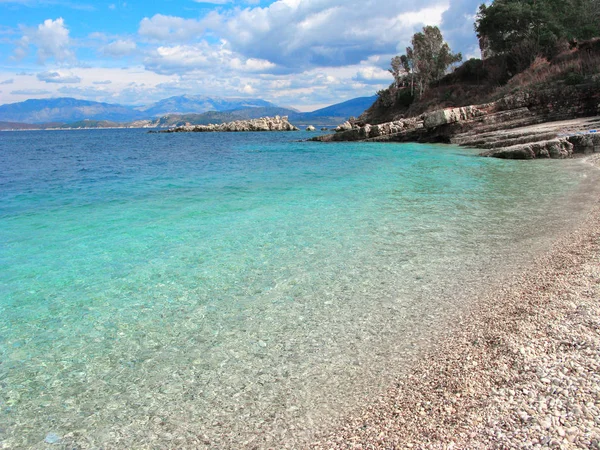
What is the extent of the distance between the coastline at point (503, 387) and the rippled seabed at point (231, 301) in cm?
41

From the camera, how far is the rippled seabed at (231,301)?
4887 mm

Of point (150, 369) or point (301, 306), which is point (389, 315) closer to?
point (301, 306)

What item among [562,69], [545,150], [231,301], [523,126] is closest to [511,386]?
[231,301]

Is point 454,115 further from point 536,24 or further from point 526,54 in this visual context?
point 536,24

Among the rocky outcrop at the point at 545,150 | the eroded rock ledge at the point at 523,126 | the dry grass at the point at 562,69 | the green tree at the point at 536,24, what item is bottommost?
the rocky outcrop at the point at 545,150

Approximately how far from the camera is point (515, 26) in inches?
2311

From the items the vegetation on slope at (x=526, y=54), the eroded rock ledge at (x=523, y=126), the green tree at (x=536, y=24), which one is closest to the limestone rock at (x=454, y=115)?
the eroded rock ledge at (x=523, y=126)

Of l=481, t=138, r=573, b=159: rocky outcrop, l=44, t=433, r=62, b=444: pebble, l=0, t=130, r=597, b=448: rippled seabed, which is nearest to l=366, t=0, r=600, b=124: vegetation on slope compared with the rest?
l=481, t=138, r=573, b=159: rocky outcrop

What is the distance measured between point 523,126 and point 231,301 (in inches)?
1500

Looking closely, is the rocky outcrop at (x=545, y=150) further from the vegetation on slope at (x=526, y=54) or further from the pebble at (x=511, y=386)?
the pebble at (x=511, y=386)

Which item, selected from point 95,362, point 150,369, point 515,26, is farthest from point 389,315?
point 515,26

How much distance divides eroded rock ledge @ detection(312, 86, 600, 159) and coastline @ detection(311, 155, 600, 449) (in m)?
23.9

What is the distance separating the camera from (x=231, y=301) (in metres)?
7.89

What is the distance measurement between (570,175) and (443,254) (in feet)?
46.0
